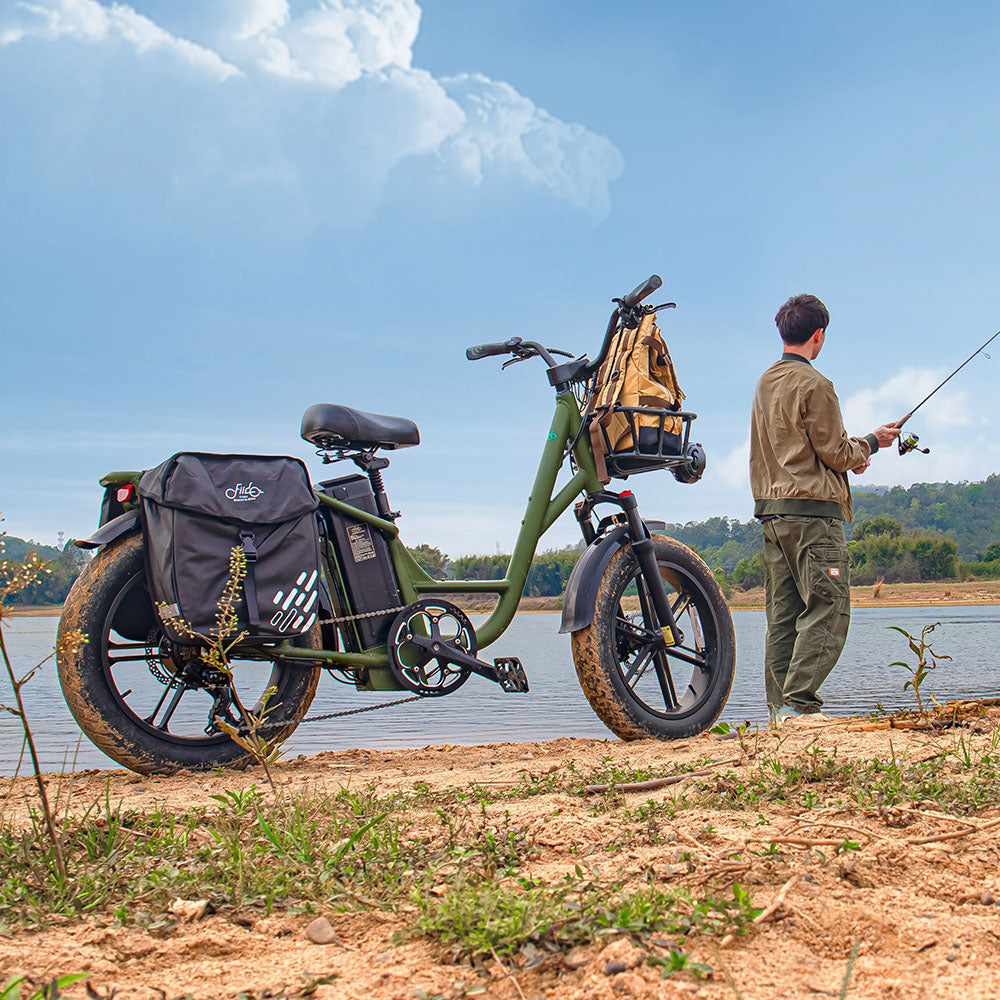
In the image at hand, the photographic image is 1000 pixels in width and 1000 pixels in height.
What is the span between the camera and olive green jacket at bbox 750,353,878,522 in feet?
16.1

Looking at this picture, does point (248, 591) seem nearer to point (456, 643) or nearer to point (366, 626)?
point (366, 626)

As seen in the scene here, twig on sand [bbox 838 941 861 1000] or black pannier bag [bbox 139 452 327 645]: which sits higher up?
black pannier bag [bbox 139 452 327 645]

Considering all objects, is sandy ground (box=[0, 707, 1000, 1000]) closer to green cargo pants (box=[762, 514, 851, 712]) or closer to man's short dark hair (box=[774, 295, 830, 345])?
green cargo pants (box=[762, 514, 851, 712])

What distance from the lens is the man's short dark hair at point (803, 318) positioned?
5.24 meters

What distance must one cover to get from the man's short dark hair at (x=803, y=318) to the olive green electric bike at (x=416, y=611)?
77 cm

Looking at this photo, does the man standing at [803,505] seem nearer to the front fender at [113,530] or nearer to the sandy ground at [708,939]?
the sandy ground at [708,939]

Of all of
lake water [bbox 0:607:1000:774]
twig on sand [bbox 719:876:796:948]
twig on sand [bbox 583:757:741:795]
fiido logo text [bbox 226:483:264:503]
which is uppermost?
fiido logo text [bbox 226:483:264:503]

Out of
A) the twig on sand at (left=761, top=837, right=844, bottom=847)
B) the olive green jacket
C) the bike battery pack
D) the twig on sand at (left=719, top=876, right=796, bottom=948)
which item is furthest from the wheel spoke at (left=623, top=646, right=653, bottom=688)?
the twig on sand at (left=719, top=876, right=796, bottom=948)

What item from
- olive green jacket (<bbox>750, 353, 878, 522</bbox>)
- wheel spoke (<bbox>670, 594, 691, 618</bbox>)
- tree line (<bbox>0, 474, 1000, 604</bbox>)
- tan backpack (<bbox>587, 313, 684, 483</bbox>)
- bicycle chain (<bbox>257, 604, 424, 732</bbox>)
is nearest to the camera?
bicycle chain (<bbox>257, 604, 424, 732</bbox>)

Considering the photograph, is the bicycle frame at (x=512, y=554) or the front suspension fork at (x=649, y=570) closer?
the bicycle frame at (x=512, y=554)

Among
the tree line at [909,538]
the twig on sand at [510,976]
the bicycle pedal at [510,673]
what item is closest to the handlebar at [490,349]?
the bicycle pedal at [510,673]

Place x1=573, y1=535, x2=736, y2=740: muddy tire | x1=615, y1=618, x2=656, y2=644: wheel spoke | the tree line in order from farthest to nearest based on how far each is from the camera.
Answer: the tree line
x1=615, y1=618, x2=656, y2=644: wheel spoke
x1=573, y1=535, x2=736, y2=740: muddy tire

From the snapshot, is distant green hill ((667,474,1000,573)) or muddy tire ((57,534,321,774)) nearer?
muddy tire ((57,534,321,774))

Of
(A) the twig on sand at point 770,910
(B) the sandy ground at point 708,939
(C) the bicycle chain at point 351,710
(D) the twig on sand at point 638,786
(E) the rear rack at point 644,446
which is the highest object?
(E) the rear rack at point 644,446
